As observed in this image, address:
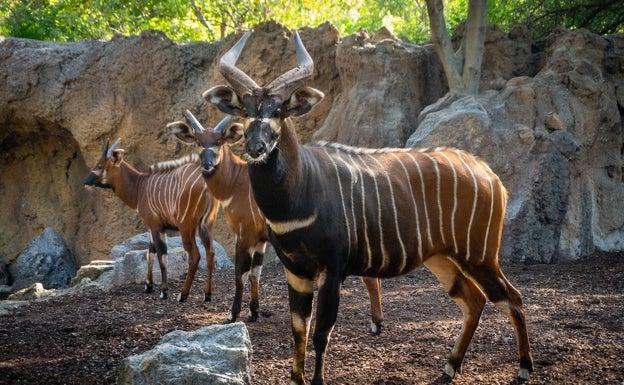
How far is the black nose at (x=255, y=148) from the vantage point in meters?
4.12

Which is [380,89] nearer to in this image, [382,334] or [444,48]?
[444,48]

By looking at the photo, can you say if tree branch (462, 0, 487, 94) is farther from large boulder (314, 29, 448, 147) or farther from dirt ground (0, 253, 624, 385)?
dirt ground (0, 253, 624, 385)

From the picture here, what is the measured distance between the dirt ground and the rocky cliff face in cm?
163

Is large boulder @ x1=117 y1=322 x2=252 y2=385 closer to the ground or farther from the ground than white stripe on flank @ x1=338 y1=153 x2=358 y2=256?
closer to the ground

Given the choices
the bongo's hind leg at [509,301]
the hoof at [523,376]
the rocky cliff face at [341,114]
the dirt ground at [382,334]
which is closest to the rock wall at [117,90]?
the rocky cliff face at [341,114]

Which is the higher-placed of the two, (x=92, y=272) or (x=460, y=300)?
(x=460, y=300)

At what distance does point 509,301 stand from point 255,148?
1.98 meters

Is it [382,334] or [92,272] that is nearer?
[382,334]

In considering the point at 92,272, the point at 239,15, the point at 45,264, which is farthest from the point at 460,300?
the point at 239,15

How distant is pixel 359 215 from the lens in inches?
184

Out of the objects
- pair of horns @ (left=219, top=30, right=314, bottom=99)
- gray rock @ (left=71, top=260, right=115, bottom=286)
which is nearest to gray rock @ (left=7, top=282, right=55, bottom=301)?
gray rock @ (left=71, top=260, right=115, bottom=286)

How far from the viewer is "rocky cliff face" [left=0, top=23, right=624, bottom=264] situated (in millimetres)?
9555

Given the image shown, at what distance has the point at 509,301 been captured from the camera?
482 centimetres

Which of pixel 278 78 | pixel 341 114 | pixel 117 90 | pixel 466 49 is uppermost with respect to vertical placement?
pixel 466 49
